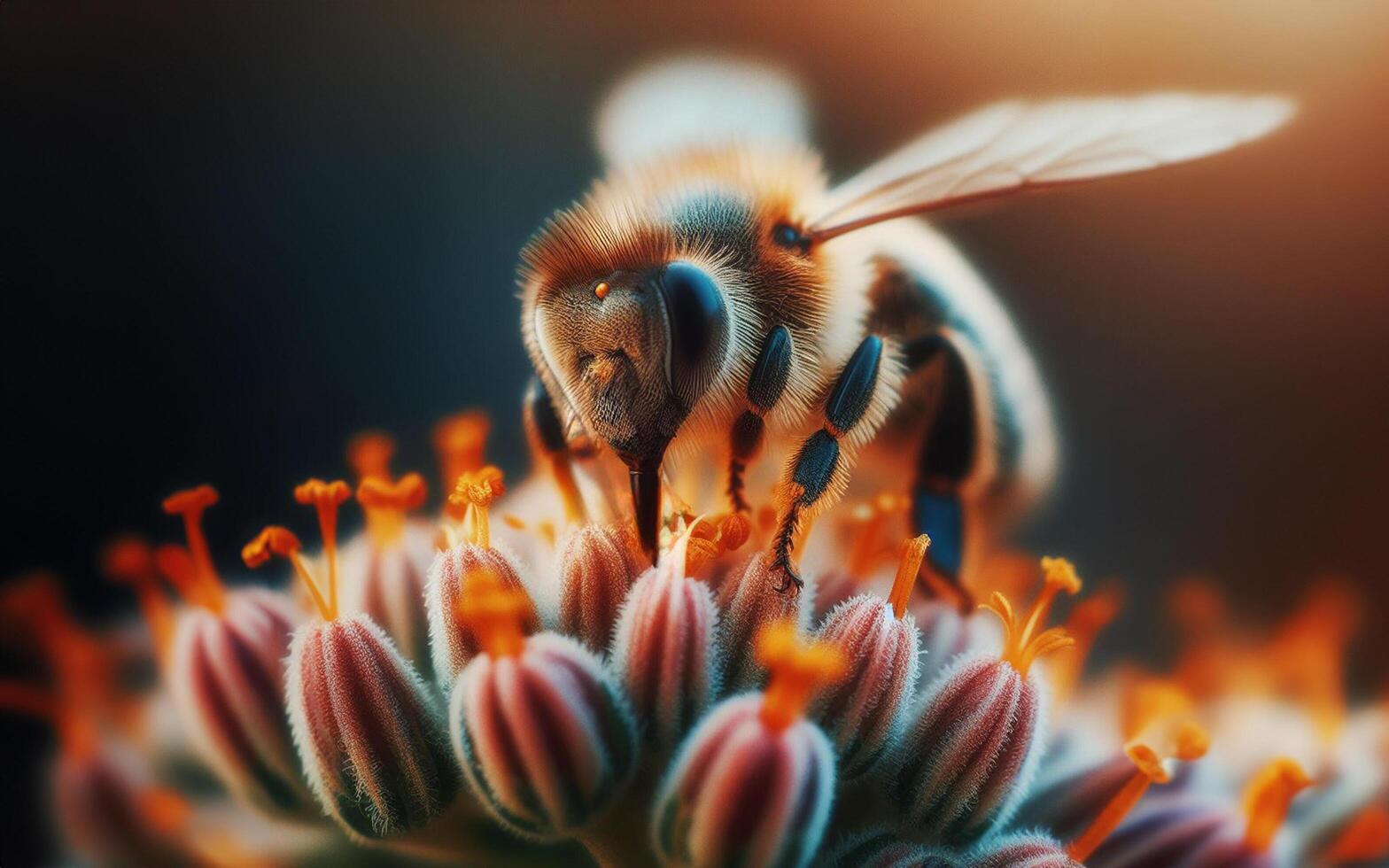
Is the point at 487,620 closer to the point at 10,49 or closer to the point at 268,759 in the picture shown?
the point at 268,759

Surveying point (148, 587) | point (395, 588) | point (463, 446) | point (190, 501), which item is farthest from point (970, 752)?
point (148, 587)

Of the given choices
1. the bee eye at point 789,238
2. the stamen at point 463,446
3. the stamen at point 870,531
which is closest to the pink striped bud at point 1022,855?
the stamen at point 870,531

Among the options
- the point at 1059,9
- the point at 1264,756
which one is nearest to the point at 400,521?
the point at 1264,756

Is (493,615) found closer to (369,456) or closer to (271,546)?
(271,546)

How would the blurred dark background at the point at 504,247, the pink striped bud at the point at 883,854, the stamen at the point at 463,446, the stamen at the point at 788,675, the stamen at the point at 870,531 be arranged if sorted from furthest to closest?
the blurred dark background at the point at 504,247 < the stamen at the point at 463,446 < the stamen at the point at 870,531 < the pink striped bud at the point at 883,854 < the stamen at the point at 788,675

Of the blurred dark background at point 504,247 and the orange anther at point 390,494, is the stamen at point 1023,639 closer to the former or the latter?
the orange anther at point 390,494
